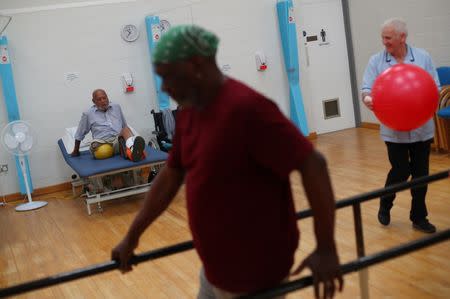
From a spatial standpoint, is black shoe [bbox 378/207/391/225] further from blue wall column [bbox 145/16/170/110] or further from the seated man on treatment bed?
blue wall column [bbox 145/16/170/110]

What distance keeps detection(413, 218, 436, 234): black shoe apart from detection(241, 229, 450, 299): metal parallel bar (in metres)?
1.99

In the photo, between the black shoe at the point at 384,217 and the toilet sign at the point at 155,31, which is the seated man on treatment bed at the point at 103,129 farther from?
the black shoe at the point at 384,217

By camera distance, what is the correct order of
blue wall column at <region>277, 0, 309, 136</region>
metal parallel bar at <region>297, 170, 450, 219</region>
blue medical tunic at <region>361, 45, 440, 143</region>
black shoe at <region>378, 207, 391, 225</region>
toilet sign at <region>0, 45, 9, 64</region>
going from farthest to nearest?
1. blue wall column at <region>277, 0, 309, 136</region>
2. toilet sign at <region>0, 45, 9, 64</region>
3. black shoe at <region>378, 207, 391, 225</region>
4. blue medical tunic at <region>361, 45, 440, 143</region>
5. metal parallel bar at <region>297, 170, 450, 219</region>

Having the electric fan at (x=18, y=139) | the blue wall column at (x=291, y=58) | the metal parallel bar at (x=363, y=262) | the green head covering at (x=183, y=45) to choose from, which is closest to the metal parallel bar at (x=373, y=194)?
the metal parallel bar at (x=363, y=262)

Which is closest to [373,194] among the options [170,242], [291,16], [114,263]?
[114,263]

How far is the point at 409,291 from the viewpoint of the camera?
281 cm

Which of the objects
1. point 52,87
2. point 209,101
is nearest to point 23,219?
point 52,87

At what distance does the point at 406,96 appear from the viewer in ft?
9.43

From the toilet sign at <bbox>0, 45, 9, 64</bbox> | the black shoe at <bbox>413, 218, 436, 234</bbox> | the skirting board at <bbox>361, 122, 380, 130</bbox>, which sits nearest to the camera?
the black shoe at <bbox>413, 218, 436, 234</bbox>

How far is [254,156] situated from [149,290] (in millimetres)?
2282

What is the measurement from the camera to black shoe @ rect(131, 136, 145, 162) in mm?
5367

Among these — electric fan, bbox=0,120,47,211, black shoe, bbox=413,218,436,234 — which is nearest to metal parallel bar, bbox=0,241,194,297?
black shoe, bbox=413,218,436,234

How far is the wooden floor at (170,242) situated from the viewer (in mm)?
3039

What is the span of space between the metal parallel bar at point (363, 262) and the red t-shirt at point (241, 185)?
30 mm
